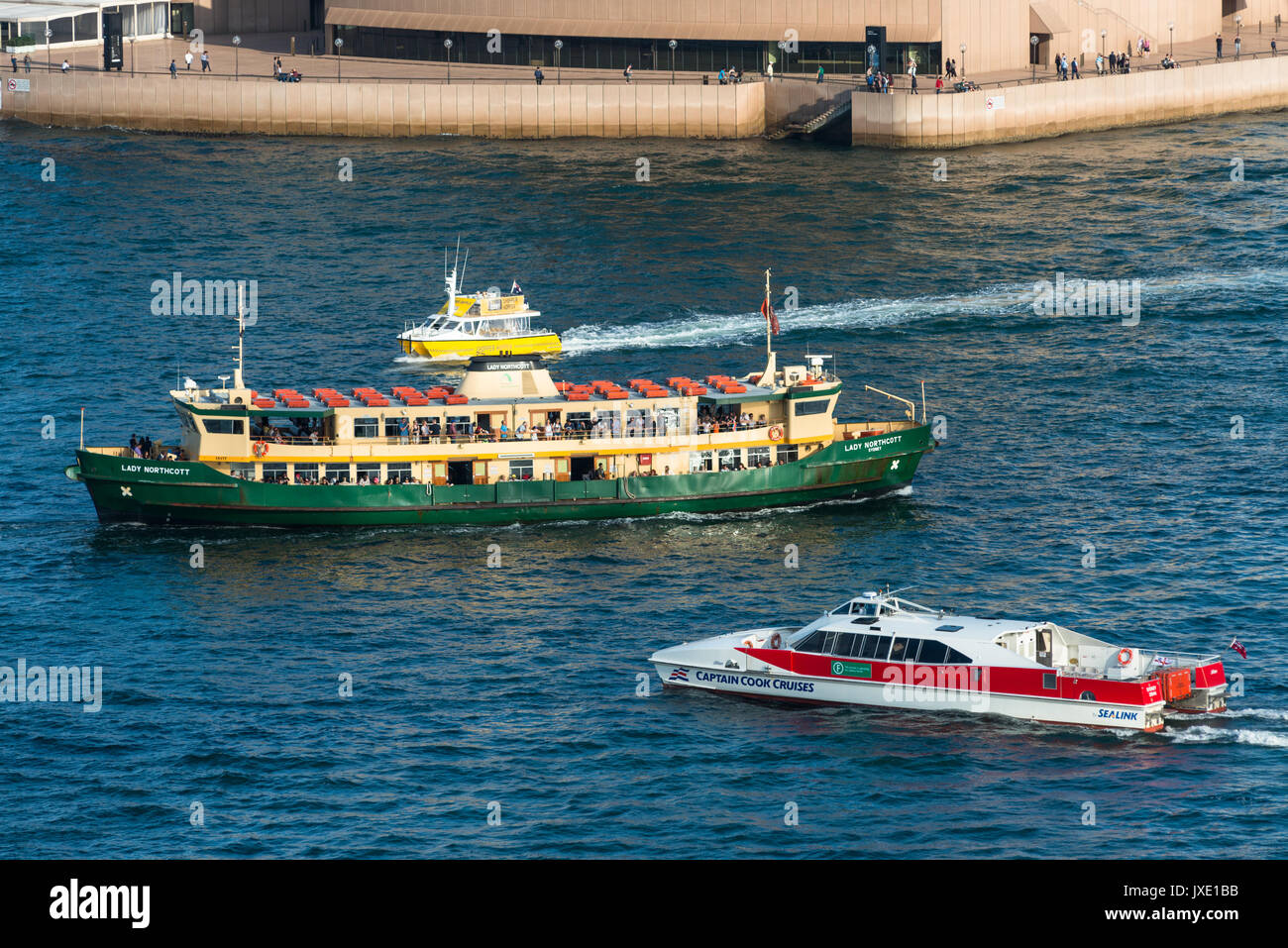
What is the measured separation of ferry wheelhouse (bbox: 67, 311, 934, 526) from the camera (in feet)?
351

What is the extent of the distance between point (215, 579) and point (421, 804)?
2856 cm

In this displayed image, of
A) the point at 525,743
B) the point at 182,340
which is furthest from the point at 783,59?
the point at 525,743

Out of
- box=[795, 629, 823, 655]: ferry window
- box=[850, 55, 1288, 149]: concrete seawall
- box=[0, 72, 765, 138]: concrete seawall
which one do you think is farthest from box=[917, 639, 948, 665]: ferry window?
box=[0, 72, 765, 138]: concrete seawall

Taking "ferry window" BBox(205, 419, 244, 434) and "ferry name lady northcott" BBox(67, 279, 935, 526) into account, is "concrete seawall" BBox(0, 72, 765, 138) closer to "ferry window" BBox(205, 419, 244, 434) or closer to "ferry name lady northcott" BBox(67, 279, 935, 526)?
"ferry name lady northcott" BBox(67, 279, 935, 526)

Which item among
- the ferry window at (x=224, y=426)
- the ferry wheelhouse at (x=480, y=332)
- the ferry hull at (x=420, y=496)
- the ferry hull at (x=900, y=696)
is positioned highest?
the ferry wheelhouse at (x=480, y=332)

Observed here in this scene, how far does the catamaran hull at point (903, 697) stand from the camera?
258 feet

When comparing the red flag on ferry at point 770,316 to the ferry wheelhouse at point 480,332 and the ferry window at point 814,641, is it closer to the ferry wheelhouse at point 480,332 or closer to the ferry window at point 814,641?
the ferry wheelhouse at point 480,332

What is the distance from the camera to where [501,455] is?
10925cm

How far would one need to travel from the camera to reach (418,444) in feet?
356

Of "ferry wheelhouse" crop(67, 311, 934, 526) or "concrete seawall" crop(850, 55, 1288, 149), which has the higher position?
"concrete seawall" crop(850, 55, 1288, 149)

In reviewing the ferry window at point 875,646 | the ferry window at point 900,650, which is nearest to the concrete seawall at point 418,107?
the ferry window at point 875,646

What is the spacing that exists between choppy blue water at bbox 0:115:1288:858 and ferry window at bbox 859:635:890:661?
261cm

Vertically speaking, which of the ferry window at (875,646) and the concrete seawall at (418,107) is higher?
the concrete seawall at (418,107)

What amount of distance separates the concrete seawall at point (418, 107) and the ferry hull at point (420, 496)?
90308 millimetres
